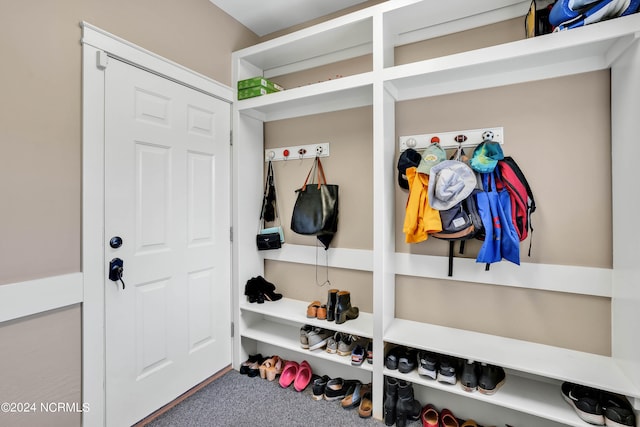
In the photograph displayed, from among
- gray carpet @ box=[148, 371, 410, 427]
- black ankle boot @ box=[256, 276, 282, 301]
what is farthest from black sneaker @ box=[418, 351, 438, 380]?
black ankle boot @ box=[256, 276, 282, 301]

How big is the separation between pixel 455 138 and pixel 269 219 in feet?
5.06

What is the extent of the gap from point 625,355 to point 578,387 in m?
0.26

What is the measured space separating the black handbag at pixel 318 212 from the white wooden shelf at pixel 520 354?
78 cm

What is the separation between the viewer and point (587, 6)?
4.49 feet

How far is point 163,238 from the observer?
1904 millimetres

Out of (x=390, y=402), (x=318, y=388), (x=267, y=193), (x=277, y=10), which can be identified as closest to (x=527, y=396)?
(x=390, y=402)

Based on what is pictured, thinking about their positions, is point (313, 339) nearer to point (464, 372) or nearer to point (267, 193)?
point (464, 372)

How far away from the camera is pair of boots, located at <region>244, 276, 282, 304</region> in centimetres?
239

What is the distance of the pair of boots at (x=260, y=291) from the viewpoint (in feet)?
7.84

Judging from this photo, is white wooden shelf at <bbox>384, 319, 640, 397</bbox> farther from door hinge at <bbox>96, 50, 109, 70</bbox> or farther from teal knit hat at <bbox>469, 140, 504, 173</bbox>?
door hinge at <bbox>96, 50, 109, 70</bbox>

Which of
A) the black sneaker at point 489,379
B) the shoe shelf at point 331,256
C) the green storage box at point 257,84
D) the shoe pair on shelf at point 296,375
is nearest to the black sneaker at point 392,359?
the black sneaker at point 489,379

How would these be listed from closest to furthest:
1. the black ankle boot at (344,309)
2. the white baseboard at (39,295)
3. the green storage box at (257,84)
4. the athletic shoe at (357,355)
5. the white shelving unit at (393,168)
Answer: the white baseboard at (39,295)
the white shelving unit at (393,168)
the athletic shoe at (357,355)
the black ankle boot at (344,309)
the green storage box at (257,84)

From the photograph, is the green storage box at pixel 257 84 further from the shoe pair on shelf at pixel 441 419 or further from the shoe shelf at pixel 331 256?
the shoe pair on shelf at pixel 441 419

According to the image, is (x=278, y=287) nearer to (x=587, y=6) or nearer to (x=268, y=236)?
(x=268, y=236)
